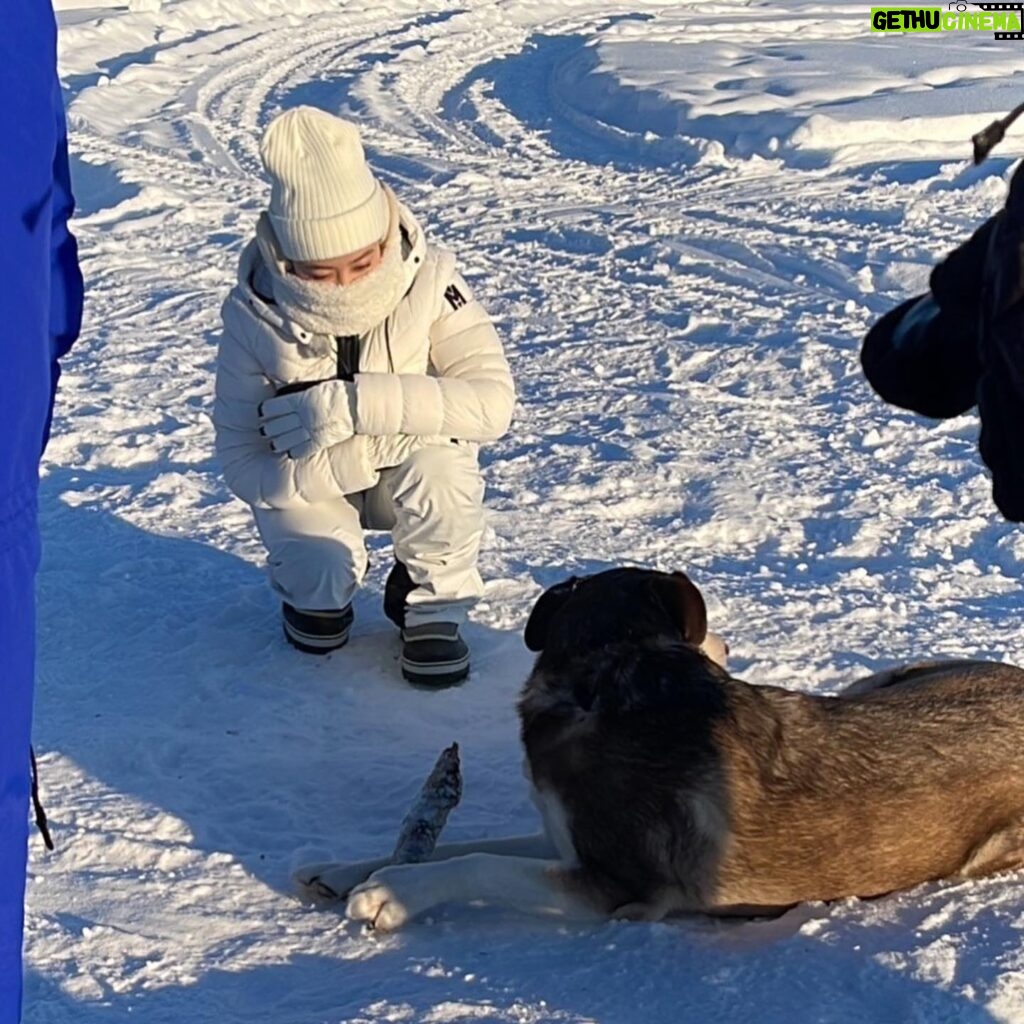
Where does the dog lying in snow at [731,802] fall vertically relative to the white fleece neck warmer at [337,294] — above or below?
below

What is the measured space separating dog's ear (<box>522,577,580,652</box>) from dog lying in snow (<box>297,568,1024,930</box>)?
1.07 feet

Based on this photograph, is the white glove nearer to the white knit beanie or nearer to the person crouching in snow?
the person crouching in snow

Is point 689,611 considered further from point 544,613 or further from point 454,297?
point 454,297

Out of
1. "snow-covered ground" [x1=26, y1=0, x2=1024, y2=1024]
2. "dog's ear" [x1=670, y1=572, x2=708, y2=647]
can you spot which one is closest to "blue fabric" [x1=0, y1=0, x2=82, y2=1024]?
"snow-covered ground" [x1=26, y1=0, x2=1024, y2=1024]

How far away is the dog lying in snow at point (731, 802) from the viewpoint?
126 inches

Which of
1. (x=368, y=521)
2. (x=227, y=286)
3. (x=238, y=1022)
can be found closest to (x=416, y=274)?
(x=368, y=521)

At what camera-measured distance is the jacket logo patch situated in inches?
179

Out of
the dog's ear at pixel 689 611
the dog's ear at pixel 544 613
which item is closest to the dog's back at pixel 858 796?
the dog's ear at pixel 689 611

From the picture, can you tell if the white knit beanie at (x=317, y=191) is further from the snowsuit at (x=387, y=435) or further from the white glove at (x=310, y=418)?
the white glove at (x=310, y=418)

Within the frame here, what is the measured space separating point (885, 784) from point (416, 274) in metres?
2.04

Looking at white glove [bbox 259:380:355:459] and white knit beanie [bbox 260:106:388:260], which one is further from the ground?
white knit beanie [bbox 260:106:388:260]

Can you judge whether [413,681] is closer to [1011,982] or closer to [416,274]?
[416,274]

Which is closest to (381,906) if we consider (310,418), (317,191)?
(310,418)

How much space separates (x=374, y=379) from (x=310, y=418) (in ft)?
0.69
